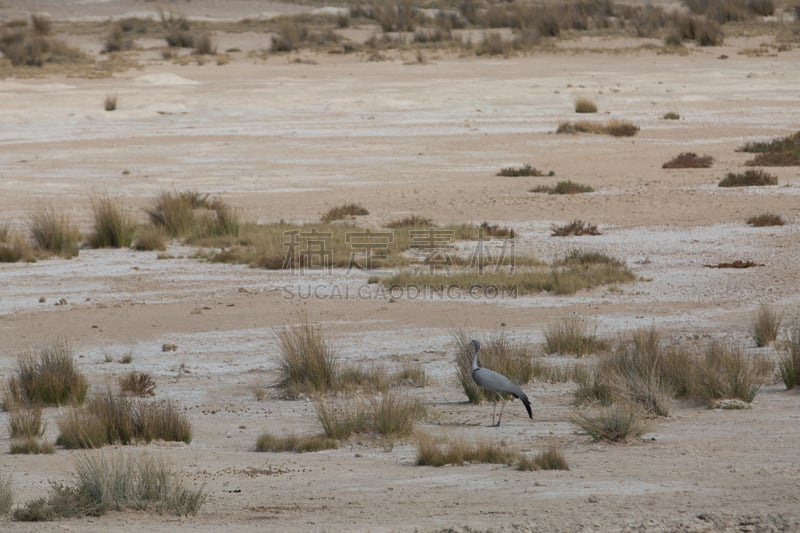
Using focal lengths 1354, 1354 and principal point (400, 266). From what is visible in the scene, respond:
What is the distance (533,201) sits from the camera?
2272 cm

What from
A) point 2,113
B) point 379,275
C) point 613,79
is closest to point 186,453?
point 379,275

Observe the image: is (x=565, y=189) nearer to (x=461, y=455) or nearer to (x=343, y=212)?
(x=343, y=212)

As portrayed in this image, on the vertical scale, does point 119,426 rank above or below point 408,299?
above

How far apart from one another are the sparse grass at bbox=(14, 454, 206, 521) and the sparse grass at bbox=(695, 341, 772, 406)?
14.6 ft

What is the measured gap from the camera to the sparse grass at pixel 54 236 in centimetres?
1872

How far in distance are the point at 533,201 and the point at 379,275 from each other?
20.6ft

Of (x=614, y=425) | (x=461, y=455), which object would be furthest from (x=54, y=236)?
(x=614, y=425)

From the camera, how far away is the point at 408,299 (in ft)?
Answer: 51.3

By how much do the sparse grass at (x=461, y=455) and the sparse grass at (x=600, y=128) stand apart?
22.7m

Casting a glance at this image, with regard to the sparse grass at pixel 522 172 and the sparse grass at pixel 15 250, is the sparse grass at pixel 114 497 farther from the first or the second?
the sparse grass at pixel 522 172

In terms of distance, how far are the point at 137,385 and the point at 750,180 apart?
15.1m

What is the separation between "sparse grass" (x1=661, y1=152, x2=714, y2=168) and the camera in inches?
1026

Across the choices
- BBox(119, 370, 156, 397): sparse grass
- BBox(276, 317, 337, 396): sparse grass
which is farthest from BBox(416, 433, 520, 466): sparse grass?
BBox(119, 370, 156, 397): sparse grass

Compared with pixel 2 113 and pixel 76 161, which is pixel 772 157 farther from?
pixel 2 113
